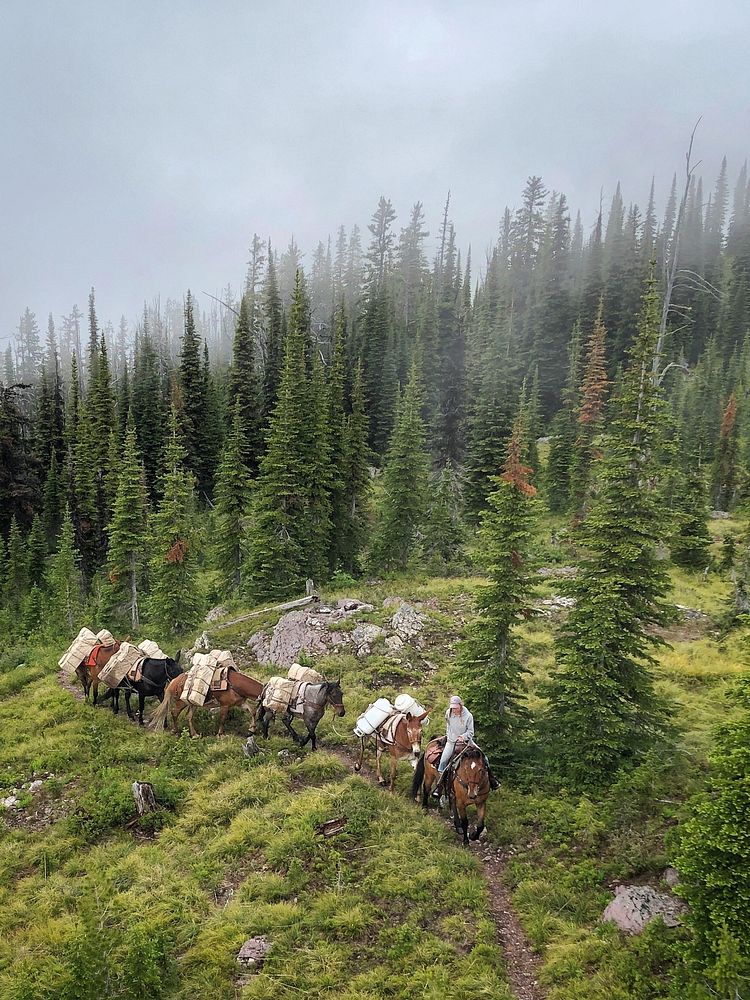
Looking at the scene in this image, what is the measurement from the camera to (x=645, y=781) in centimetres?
990

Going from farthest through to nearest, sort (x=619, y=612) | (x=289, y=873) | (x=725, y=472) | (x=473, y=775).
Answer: (x=725, y=472), (x=619, y=612), (x=473, y=775), (x=289, y=873)

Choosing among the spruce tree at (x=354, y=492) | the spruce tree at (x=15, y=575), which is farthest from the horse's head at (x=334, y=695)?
the spruce tree at (x=15, y=575)

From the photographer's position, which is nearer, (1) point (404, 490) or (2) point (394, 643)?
(2) point (394, 643)

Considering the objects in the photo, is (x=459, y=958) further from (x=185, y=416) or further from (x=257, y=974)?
(x=185, y=416)

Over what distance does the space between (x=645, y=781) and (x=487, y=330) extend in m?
48.1

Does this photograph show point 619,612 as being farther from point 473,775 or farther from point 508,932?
point 508,932

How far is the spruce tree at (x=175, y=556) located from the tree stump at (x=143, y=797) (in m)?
15.4

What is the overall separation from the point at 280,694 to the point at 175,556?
14.5 metres

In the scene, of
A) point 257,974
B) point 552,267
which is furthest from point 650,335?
point 552,267

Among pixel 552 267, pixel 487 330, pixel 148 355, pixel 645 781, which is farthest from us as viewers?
pixel 552 267

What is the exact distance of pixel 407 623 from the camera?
68.1 feet

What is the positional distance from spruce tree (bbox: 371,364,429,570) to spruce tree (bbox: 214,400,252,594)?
8.23 m

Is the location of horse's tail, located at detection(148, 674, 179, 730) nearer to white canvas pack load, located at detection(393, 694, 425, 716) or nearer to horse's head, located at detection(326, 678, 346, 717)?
horse's head, located at detection(326, 678, 346, 717)

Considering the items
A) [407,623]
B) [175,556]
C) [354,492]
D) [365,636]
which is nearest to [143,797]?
[365,636]
